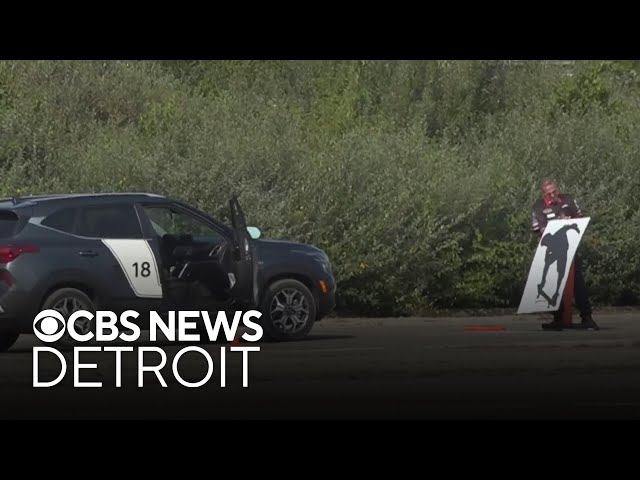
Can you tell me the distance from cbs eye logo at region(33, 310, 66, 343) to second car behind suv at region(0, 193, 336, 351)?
76 millimetres

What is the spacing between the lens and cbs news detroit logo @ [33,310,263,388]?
62.7 ft

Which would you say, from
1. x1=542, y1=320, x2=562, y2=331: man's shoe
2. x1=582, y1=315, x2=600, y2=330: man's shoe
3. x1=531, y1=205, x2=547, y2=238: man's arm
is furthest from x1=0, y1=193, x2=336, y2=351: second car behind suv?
x1=582, y1=315, x2=600, y2=330: man's shoe

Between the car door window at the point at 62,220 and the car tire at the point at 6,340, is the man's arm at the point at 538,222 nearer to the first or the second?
the car door window at the point at 62,220

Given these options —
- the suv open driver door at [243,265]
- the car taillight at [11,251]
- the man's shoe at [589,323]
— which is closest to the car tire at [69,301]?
the car taillight at [11,251]

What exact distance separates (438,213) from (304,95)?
38.4ft

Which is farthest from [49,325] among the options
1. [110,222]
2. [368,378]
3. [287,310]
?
[368,378]

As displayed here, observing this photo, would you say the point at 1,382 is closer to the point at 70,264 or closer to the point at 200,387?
the point at 200,387

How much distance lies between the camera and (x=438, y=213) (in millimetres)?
28562

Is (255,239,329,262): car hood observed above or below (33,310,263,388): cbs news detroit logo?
above

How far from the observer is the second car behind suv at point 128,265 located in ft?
67.4

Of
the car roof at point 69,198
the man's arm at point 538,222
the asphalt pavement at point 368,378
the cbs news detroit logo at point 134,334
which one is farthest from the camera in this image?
the man's arm at point 538,222

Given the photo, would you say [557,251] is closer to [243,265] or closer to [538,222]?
[538,222]

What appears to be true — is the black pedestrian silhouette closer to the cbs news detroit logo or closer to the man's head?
the man's head

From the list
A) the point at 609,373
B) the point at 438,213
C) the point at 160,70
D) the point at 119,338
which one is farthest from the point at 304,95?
the point at 609,373
